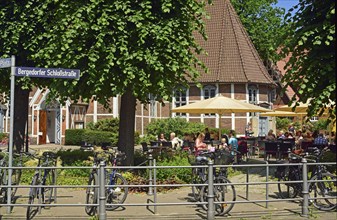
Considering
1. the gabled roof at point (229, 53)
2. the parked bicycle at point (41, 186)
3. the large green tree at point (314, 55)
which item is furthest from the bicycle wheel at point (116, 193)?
the gabled roof at point (229, 53)

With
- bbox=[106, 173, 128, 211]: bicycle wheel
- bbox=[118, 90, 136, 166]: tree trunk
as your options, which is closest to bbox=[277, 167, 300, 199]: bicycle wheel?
bbox=[106, 173, 128, 211]: bicycle wheel

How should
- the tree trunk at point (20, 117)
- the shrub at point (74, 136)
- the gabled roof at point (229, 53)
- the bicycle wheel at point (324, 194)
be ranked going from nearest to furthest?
the bicycle wheel at point (324, 194), the tree trunk at point (20, 117), the shrub at point (74, 136), the gabled roof at point (229, 53)

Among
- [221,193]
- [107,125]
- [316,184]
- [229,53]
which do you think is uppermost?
[229,53]

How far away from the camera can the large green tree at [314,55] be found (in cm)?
1146

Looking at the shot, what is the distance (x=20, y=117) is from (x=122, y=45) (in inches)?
230

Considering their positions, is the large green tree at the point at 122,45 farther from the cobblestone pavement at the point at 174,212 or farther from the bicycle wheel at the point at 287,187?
the bicycle wheel at the point at 287,187

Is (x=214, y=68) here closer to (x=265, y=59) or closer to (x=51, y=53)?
(x=265, y=59)

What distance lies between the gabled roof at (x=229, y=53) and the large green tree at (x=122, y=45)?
24.2 m

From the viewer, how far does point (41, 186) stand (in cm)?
800

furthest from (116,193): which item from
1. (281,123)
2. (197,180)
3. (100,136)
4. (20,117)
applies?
(281,123)

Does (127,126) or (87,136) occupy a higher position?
(127,126)

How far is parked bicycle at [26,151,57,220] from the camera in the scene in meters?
8.52

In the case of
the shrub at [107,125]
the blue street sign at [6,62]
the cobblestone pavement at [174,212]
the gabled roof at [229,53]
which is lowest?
the cobblestone pavement at [174,212]

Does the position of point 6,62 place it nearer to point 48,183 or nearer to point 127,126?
point 48,183
